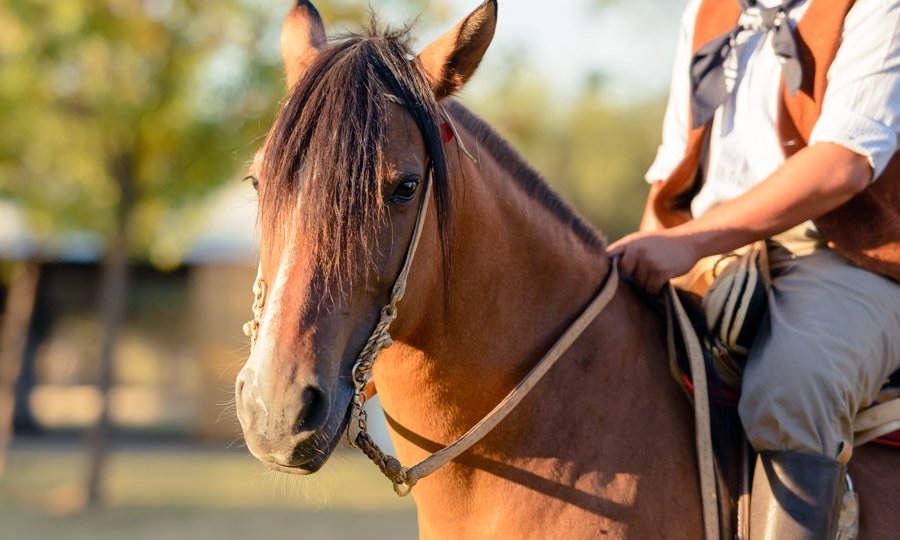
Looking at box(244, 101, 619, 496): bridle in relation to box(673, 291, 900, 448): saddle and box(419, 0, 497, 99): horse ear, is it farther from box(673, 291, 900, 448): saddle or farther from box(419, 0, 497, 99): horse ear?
box(673, 291, 900, 448): saddle

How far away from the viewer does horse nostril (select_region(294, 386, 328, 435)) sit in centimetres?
206

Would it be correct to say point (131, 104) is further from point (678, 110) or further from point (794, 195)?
point (794, 195)

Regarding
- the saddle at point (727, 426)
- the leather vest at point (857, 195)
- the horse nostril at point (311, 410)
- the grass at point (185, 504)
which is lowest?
the grass at point (185, 504)

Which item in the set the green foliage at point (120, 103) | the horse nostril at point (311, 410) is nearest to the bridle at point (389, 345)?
the horse nostril at point (311, 410)

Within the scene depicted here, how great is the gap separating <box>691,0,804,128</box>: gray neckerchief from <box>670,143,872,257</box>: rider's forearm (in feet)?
1.51

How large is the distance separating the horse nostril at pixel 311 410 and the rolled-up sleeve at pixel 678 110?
1.71 meters

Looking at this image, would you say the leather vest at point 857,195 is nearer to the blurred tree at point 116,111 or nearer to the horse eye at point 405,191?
the horse eye at point 405,191

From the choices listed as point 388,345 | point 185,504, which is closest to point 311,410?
point 388,345

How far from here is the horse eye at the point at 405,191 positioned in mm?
2317

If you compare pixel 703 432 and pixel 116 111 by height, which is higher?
pixel 116 111

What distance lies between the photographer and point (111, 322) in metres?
11.7

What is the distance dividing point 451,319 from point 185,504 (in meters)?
9.97

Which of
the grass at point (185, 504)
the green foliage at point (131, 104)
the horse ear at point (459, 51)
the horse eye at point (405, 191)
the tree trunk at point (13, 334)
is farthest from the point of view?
the tree trunk at point (13, 334)

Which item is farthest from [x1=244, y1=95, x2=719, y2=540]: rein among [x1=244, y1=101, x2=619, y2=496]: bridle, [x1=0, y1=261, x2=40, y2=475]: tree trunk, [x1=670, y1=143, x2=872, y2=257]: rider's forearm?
[x1=0, y1=261, x2=40, y2=475]: tree trunk
